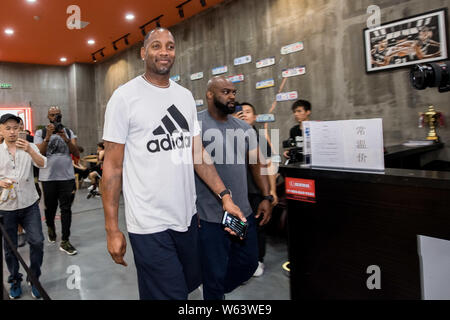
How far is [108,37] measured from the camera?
768 cm

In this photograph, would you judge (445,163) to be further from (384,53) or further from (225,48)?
(225,48)

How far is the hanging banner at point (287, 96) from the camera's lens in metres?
4.91

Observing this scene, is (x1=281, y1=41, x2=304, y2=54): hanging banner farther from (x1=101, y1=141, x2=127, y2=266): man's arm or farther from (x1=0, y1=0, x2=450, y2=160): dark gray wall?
(x1=101, y1=141, x2=127, y2=266): man's arm

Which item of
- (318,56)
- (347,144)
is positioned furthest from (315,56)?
(347,144)

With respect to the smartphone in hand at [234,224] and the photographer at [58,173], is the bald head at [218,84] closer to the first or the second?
the smartphone in hand at [234,224]

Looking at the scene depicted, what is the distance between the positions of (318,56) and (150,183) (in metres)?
3.95

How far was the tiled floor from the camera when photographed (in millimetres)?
2361

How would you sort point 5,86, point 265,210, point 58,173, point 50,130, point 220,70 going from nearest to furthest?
point 265,210 → point 50,130 → point 58,173 → point 220,70 → point 5,86

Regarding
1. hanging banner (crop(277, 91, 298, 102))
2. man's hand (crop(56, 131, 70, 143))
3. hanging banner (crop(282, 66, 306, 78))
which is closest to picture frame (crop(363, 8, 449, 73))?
hanging banner (crop(282, 66, 306, 78))

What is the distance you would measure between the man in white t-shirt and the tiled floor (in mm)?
1067

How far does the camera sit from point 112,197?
1339 millimetres

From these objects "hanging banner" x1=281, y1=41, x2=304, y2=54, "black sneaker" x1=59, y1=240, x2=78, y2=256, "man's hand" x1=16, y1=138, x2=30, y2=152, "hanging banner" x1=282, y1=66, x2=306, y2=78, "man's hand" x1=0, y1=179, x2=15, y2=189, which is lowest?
"black sneaker" x1=59, y1=240, x2=78, y2=256

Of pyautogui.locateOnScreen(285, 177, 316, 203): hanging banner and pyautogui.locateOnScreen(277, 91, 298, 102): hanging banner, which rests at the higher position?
pyautogui.locateOnScreen(277, 91, 298, 102): hanging banner

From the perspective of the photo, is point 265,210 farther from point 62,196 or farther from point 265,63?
point 265,63
